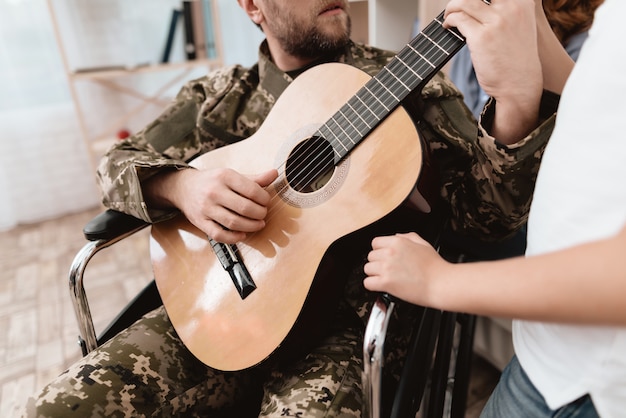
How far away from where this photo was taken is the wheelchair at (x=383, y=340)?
1.78 feet

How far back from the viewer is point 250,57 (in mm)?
2543

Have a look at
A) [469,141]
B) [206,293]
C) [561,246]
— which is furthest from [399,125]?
[206,293]

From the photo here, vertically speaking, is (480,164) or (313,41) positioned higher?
(313,41)

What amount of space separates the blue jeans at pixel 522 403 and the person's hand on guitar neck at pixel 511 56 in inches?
12.9

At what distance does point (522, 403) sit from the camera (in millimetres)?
514

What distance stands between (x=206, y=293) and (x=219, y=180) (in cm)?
21

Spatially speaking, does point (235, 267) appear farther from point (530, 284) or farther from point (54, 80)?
point (54, 80)

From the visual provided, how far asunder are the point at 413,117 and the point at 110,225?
0.60m

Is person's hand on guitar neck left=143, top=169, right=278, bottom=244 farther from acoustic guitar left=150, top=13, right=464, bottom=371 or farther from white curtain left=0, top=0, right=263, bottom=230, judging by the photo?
white curtain left=0, top=0, right=263, bottom=230

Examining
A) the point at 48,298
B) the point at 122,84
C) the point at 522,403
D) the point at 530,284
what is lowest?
the point at 48,298

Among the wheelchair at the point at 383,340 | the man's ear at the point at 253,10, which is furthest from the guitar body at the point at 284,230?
the man's ear at the point at 253,10

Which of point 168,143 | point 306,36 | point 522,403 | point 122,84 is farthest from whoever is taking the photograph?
point 122,84

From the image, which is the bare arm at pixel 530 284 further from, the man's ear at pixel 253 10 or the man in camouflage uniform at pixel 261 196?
the man's ear at pixel 253 10

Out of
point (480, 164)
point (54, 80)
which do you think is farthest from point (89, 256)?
point (54, 80)
